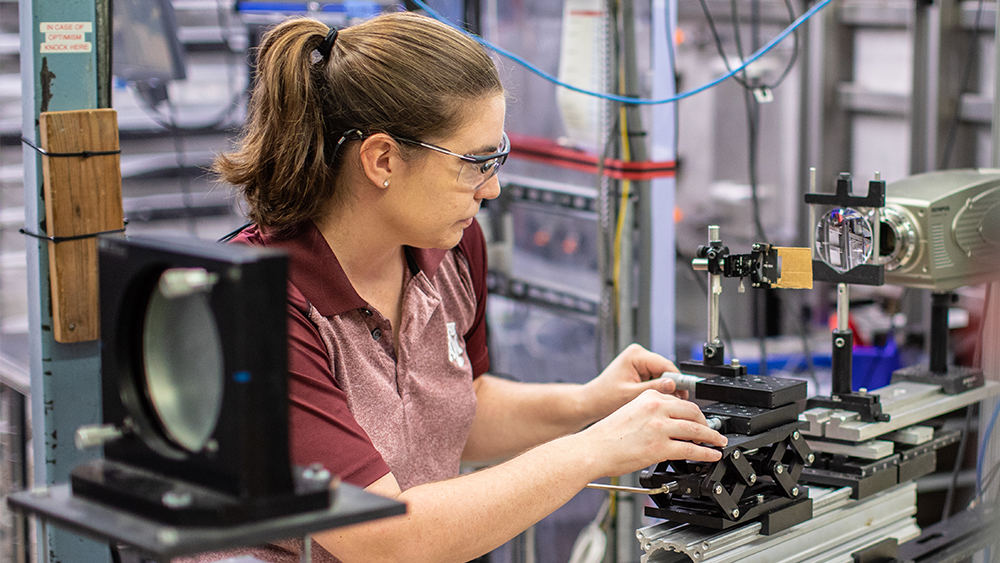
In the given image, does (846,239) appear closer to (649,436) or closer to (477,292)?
(649,436)

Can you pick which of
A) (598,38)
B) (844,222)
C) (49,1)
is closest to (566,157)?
(598,38)

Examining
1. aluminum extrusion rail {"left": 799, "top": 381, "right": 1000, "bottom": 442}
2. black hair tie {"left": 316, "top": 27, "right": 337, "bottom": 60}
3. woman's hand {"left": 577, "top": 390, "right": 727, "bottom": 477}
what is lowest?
aluminum extrusion rail {"left": 799, "top": 381, "right": 1000, "bottom": 442}

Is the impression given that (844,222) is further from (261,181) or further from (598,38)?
(598,38)

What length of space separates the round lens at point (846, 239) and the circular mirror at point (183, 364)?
3.34ft

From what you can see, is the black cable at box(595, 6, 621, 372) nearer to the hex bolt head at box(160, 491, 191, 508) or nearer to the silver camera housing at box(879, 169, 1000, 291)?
the silver camera housing at box(879, 169, 1000, 291)

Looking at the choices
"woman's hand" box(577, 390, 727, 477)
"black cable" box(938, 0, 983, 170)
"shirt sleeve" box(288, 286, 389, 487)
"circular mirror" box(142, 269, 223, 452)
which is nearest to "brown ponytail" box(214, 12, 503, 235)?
"shirt sleeve" box(288, 286, 389, 487)

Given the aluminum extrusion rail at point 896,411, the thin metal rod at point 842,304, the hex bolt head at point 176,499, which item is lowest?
the aluminum extrusion rail at point 896,411

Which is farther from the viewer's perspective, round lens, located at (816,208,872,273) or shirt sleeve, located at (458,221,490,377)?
shirt sleeve, located at (458,221,490,377)

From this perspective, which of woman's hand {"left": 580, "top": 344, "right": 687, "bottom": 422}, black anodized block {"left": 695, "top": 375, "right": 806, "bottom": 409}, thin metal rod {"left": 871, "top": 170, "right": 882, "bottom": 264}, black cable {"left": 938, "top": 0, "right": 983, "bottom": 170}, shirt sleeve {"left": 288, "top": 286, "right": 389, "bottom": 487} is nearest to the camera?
shirt sleeve {"left": 288, "top": 286, "right": 389, "bottom": 487}

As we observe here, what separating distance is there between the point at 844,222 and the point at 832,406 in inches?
11.2

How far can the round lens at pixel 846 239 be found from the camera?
157 cm

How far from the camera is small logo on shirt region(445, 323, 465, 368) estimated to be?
1.70 metres

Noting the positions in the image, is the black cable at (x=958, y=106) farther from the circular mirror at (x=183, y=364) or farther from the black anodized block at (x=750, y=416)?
the circular mirror at (x=183, y=364)

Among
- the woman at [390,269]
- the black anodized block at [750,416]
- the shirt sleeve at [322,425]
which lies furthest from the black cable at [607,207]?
the shirt sleeve at [322,425]
